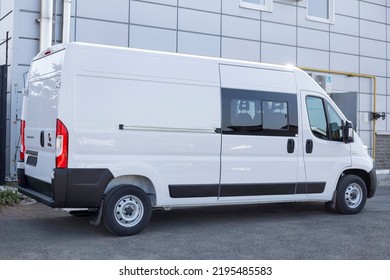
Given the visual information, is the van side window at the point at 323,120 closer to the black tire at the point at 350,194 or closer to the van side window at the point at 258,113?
the van side window at the point at 258,113

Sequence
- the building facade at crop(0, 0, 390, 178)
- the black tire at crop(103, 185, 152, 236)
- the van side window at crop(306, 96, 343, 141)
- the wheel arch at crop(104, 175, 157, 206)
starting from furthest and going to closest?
the building facade at crop(0, 0, 390, 178) → the van side window at crop(306, 96, 343, 141) → the wheel arch at crop(104, 175, 157, 206) → the black tire at crop(103, 185, 152, 236)

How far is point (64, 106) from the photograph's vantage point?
614cm

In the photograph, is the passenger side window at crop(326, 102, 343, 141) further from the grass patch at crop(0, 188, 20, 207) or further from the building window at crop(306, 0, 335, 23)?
the building window at crop(306, 0, 335, 23)

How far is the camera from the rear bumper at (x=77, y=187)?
6.09 metres

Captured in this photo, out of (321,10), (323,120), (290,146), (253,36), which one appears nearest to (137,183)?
(290,146)

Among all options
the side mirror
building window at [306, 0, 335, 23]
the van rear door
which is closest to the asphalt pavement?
the van rear door

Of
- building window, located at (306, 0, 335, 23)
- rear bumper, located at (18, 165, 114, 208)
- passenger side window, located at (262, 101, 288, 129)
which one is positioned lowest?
rear bumper, located at (18, 165, 114, 208)

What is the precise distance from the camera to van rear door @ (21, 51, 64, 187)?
6.41 metres

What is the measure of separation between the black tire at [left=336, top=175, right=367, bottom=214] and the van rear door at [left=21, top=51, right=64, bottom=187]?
15.2ft

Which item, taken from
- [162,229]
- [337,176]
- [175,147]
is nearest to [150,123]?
[175,147]

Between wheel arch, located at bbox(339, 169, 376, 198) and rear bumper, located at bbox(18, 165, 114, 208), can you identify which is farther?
wheel arch, located at bbox(339, 169, 376, 198)

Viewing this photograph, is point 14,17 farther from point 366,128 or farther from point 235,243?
point 366,128

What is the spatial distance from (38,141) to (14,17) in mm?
4508

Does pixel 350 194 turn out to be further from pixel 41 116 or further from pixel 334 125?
pixel 41 116
